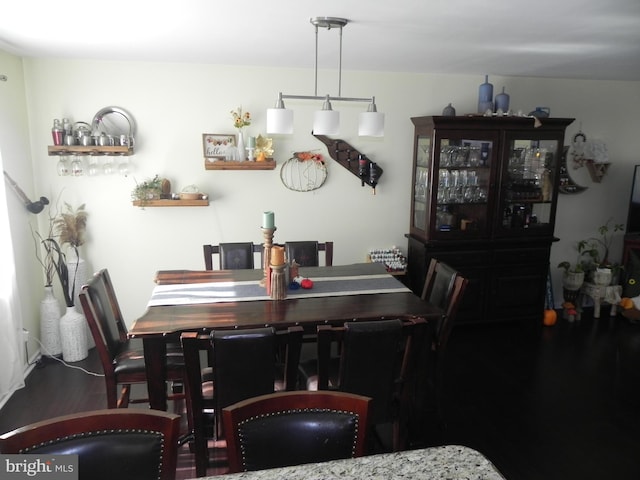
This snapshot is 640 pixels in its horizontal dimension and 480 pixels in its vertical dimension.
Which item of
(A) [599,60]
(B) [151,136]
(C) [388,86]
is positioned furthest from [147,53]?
(A) [599,60]

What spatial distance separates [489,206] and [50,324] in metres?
3.81

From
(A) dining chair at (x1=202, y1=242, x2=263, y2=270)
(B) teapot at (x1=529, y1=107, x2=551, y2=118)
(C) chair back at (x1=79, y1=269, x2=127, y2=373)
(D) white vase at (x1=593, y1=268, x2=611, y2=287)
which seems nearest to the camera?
(C) chair back at (x1=79, y1=269, x2=127, y2=373)

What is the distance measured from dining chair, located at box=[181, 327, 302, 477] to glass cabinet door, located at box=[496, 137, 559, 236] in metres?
2.84

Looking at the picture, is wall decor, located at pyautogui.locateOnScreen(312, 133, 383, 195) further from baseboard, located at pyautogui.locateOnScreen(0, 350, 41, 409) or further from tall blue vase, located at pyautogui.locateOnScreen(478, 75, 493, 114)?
baseboard, located at pyautogui.locateOnScreen(0, 350, 41, 409)

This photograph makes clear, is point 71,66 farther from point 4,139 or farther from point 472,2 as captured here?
point 472,2

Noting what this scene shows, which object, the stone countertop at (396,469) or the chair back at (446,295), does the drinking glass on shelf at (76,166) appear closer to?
the chair back at (446,295)

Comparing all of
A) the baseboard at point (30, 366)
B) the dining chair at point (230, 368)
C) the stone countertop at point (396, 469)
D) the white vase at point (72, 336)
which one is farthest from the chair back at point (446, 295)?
the baseboard at point (30, 366)

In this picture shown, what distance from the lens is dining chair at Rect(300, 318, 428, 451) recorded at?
2119 millimetres

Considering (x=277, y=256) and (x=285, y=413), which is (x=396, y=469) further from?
(x=277, y=256)

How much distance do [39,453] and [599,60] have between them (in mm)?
4106

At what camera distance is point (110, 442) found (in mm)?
1201

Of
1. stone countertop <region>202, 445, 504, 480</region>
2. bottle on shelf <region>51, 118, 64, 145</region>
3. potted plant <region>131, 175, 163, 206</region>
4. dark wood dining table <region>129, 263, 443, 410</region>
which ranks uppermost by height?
bottle on shelf <region>51, 118, 64, 145</region>

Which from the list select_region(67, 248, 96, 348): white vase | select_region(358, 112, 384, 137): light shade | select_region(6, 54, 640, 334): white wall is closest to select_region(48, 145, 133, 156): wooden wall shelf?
select_region(6, 54, 640, 334): white wall

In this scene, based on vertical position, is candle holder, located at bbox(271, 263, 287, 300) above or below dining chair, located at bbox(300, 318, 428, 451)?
above
